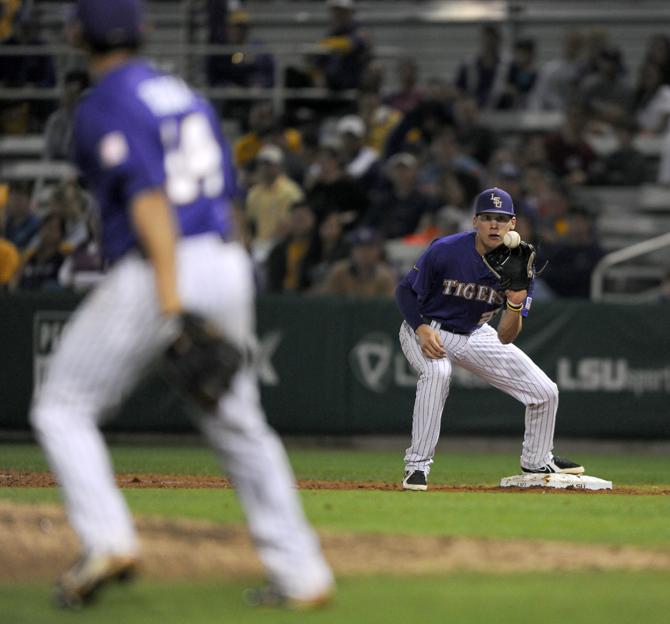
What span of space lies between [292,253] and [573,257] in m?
3.42

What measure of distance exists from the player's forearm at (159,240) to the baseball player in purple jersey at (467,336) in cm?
542

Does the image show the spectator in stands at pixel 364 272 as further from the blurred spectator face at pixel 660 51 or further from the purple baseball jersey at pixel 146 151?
the purple baseball jersey at pixel 146 151

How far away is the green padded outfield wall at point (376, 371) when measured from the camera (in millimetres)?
15969

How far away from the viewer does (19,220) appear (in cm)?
1914

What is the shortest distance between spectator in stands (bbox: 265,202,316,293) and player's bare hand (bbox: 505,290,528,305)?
774cm

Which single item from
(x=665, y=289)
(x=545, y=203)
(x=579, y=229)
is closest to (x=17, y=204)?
(x=545, y=203)

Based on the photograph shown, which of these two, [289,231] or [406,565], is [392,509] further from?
[289,231]

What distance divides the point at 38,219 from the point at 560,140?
265 inches

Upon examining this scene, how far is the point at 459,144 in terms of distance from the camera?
19.3 metres

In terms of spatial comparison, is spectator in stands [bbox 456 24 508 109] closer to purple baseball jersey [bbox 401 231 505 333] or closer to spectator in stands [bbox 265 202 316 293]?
spectator in stands [bbox 265 202 316 293]

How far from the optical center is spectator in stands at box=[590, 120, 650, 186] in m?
19.1

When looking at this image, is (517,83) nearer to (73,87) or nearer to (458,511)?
(73,87)

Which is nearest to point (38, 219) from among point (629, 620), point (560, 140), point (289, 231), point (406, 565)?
point (289, 231)

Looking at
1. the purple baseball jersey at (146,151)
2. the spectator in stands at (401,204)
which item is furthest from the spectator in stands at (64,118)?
the purple baseball jersey at (146,151)
